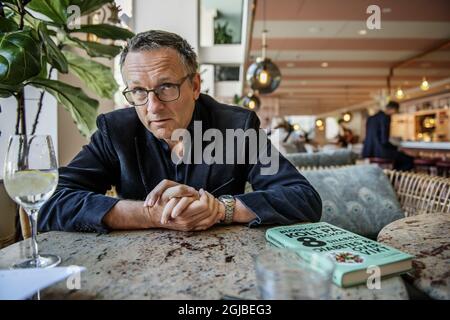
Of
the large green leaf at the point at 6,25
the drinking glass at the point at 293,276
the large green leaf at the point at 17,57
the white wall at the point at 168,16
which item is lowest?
the drinking glass at the point at 293,276

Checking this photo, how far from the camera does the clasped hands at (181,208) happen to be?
981 mm

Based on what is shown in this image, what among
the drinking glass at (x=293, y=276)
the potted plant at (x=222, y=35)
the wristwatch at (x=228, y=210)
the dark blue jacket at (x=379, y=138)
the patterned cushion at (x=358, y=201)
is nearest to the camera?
the drinking glass at (x=293, y=276)

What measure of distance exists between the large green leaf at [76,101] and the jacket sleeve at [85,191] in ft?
0.83

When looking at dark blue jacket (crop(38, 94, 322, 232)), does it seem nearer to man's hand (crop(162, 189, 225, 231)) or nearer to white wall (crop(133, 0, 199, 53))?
man's hand (crop(162, 189, 225, 231))

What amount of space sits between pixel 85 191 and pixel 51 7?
31.1 inches

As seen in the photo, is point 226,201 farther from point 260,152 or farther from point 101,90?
point 101,90

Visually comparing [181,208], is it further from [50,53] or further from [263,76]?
[263,76]

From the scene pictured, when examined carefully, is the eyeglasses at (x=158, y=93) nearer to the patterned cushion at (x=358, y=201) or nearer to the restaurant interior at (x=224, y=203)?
the restaurant interior at (x=224, y=203)

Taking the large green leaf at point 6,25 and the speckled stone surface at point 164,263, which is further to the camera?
the large green leaf at point 6,25

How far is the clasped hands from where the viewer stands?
38.6 inches

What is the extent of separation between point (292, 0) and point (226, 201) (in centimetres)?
492

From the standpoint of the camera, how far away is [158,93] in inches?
49.7

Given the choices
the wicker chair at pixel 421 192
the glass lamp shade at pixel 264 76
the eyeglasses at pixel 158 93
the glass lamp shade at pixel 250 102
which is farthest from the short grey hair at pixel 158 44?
the glass lamp shade at pixel 250 102
